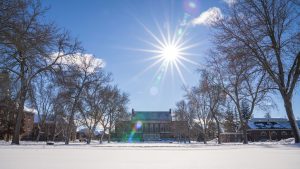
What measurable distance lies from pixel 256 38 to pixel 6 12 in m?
13.8

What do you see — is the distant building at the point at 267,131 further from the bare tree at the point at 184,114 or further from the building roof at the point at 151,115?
the building roof at the point at 151,115

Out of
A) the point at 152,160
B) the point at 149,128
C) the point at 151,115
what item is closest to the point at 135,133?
the point at 149,128

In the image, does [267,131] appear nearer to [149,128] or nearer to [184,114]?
[184,114]

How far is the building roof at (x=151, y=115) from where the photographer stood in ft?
362

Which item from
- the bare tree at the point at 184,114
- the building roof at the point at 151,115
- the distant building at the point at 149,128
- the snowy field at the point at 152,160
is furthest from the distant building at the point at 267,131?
the snowy field at the point at 152,160

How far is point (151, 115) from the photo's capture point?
111938 millimetres

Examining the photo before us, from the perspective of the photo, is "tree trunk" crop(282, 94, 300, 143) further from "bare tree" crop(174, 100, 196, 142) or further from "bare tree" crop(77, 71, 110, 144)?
"bare tree" crop(174, 100, 196, 142)

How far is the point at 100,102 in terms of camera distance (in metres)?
47.3

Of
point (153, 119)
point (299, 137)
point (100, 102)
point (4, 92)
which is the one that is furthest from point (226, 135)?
point (153, 119)

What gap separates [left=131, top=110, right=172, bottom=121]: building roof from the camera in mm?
110188

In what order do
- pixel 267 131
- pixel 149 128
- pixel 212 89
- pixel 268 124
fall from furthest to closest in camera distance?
pixel 149 128
pixel 268 124
pixel 267 131
pixel 212 89

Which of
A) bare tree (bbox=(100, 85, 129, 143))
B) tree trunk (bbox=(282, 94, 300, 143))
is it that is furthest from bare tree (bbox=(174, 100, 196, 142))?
tree trunk (bbox=(282, 94, 300, 143))

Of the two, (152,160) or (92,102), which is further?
(92,102)

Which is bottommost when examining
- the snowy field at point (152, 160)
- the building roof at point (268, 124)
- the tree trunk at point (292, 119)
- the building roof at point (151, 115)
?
the snowy field at point (152, 160)
